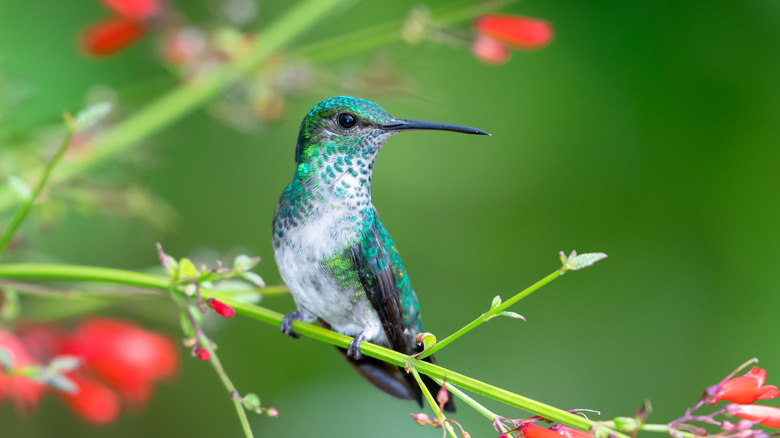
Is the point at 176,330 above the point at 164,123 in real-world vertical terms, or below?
above

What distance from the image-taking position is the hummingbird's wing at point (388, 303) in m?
1.08

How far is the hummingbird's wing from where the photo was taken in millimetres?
1083

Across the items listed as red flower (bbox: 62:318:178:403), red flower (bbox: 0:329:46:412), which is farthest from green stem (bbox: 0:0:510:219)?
red flower (bbox: 62:318:178:403)

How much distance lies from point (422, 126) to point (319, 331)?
27 centimetres

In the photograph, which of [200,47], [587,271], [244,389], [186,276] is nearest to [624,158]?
[587,271]

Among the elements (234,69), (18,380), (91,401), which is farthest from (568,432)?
(91,401)

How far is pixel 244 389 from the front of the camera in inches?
107

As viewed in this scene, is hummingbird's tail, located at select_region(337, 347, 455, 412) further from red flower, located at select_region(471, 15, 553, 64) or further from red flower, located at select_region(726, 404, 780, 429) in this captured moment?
red flower, located at select_region(471, 15, 553, 64)

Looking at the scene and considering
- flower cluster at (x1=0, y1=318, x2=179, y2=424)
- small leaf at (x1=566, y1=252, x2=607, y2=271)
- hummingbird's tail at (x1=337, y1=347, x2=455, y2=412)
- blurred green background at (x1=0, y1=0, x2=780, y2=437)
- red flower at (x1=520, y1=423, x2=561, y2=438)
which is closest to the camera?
small leaf at (x1=566, y1=252, x2=607, y2=271)

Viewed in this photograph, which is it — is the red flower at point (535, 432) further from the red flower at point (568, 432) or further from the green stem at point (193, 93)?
the green stem at point (193, 93)

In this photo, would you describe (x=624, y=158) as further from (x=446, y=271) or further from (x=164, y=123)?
(x=164, y=123)

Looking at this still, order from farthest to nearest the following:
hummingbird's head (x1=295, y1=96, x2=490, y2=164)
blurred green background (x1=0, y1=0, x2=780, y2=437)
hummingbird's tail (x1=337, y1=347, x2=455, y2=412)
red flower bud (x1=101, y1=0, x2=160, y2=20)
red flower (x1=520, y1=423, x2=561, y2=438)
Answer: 1. blurred green background (x1=0, y1=0, x2=780, y2=437)
2. red flower bud (x1=101, y1=0, x2=160, y2=20)
3. hummingbird's tail (x1=337, y1=347, x2=455, y2=412)
4. hummingbird's head (x1=295, y1=96, x2=490, y2=164)
5. red flower (x1=520, y1=423, x2=561, y2=438)

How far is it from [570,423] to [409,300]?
512 mm

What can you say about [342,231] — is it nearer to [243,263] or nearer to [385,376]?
[243,263]
